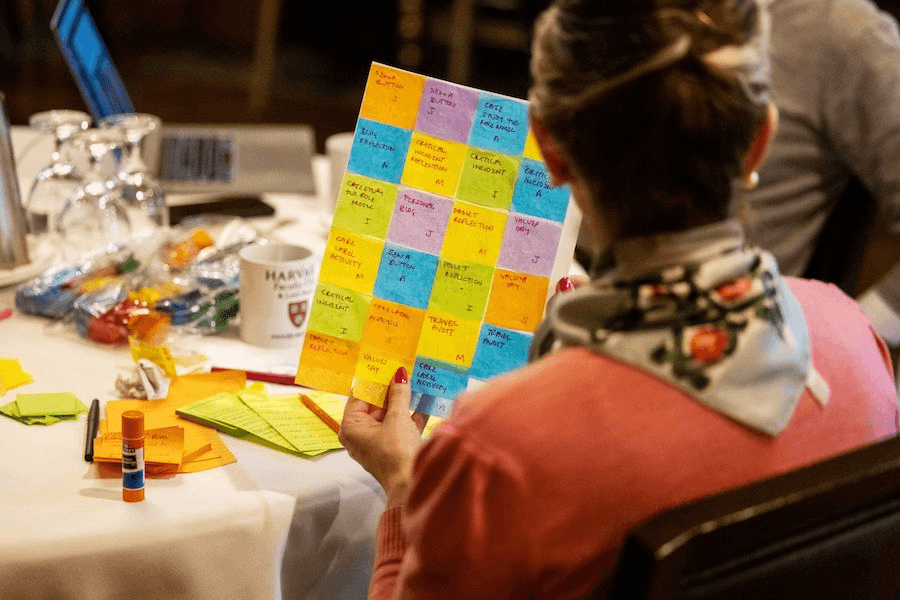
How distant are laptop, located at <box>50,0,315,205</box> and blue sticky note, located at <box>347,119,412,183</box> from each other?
0.82 meters

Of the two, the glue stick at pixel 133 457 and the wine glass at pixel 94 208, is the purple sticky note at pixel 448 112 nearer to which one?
the glue stick at pixel 133 457

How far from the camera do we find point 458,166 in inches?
44.8

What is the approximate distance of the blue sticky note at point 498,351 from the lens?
1.15 m

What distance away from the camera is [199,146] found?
2.29m

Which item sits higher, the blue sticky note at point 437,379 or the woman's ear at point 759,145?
the woman's ear at point 759,145

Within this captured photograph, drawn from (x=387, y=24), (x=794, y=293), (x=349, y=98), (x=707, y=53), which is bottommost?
(x=349, y=98)

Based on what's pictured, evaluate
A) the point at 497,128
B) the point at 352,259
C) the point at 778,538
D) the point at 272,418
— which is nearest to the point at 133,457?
the point at 272,418

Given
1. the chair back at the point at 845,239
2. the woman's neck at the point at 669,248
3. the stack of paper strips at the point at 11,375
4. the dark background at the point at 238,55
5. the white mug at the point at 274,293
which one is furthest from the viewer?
the dark background at the point at 238,55

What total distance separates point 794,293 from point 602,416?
30 cm

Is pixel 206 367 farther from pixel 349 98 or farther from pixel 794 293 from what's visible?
pixel 349 98

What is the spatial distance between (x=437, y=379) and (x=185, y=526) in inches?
12.3

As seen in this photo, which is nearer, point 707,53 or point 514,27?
point 707,53

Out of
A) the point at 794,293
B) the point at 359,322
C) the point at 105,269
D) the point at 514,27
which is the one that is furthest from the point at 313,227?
the point at 514,27

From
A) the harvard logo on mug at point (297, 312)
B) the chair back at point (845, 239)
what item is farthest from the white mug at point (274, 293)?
the chair back at point (845, 239)
